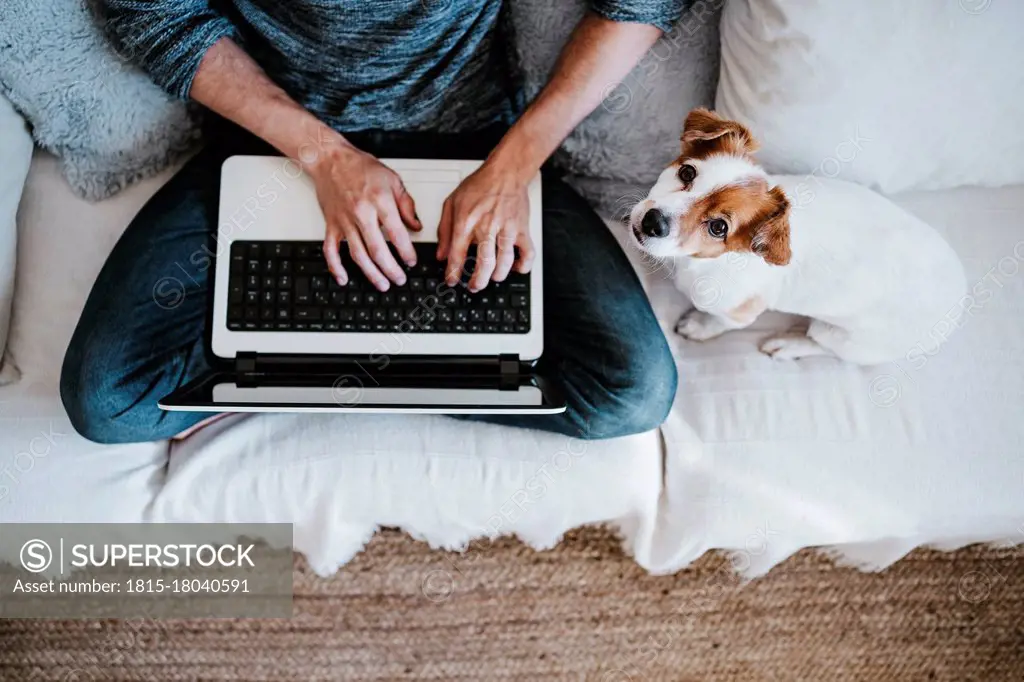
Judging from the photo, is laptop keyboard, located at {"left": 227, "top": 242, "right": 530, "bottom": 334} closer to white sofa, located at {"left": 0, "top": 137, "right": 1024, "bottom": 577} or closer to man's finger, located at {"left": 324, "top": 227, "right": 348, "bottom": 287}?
man's finger, located at {"left": 324, "top": 227, "right": 348, "bottom": 287}

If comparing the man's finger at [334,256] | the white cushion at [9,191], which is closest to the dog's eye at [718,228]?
the man's finger at [334,256]

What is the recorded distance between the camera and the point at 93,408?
108 cm

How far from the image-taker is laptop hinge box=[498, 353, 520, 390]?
108 centimetres

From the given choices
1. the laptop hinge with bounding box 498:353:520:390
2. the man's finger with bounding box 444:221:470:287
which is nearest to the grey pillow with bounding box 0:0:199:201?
the man's finger with bounding box 444:221:470:287

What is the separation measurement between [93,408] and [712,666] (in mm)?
1216

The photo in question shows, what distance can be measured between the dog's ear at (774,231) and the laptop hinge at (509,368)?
368mm

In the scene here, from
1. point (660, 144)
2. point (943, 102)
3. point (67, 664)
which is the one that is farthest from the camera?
point (67, 664)

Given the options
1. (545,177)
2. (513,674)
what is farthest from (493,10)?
(513,674)

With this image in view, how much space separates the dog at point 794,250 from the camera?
0.98m

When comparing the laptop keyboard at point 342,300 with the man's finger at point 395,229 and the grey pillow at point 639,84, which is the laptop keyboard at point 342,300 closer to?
the man's finger at point 395,229

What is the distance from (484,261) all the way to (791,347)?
527 millimetres

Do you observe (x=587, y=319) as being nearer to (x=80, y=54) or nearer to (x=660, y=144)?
(x=660, y=144)

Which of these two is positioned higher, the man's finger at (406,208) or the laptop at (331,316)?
the man's finger at (406,208)

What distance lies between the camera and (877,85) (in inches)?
41.6
